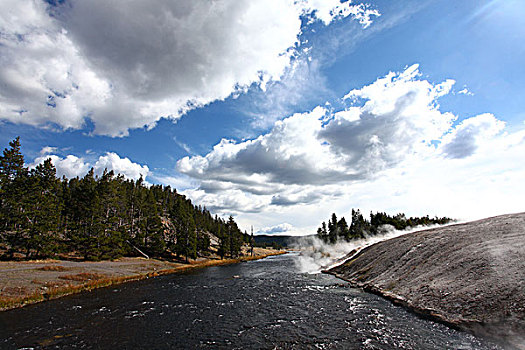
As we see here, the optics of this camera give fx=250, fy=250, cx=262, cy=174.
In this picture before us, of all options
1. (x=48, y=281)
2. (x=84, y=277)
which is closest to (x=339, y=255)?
(x=84, y=277)

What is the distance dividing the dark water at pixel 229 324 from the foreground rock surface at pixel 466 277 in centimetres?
163

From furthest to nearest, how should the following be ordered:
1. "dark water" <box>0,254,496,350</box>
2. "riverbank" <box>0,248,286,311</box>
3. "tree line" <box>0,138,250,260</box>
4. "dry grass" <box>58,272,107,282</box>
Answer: "tree line" <box>0,138,250,260</box>, "dry grass" <box>58,272,107,282</box>, "riverbank" <box>0,248,286,311</box>, "dark water" <box>0,254,496,350</box>

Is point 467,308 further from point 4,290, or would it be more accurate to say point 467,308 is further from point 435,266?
point 4,290

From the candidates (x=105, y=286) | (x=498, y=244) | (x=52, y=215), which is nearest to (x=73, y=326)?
(x=105, y=286)

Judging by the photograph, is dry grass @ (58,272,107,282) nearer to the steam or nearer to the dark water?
the dark water

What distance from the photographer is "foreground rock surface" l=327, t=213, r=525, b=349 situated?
1512cm

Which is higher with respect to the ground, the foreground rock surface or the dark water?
the foreground rock surface

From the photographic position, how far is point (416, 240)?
3584cm

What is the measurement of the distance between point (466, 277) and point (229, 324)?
1911 cm

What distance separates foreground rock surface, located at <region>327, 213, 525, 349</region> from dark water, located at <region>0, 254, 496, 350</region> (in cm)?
163

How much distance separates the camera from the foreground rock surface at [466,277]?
1512 centimetres

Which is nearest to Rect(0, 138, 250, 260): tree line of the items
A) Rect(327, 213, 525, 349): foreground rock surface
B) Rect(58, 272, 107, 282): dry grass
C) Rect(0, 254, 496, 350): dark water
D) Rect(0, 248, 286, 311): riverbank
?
Rect(0, 248, 286, 311): riverbank

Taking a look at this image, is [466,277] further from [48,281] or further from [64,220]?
[64,220]

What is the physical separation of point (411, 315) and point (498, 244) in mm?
11774
